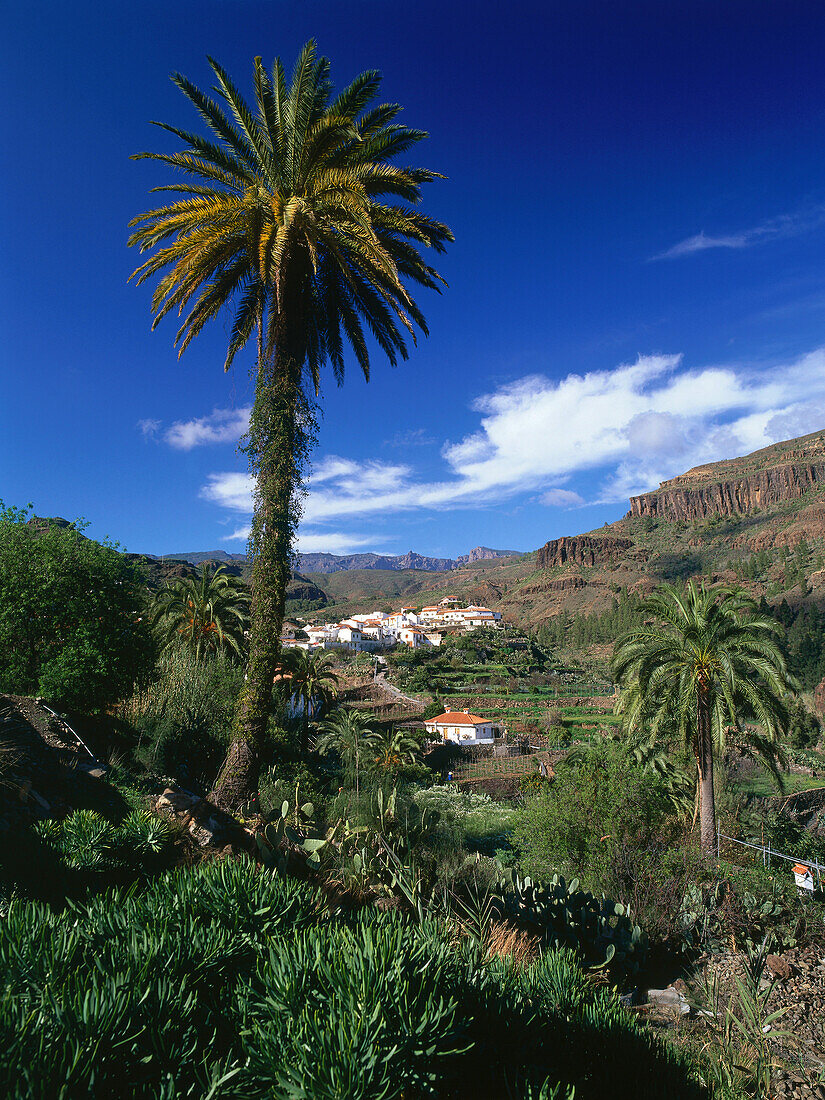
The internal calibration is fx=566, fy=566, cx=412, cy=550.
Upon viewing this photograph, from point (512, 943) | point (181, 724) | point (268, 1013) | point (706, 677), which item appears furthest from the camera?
point (706, 677)

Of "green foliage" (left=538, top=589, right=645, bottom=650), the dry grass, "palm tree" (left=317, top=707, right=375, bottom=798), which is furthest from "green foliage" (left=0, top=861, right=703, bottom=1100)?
"green foliage" (left=538, top=589, right=645, bottom=650)

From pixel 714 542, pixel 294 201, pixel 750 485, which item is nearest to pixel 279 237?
pixel 294 201

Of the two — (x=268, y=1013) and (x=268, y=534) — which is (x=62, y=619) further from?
(x=268, y=1013)

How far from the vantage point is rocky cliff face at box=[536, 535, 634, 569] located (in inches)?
6556

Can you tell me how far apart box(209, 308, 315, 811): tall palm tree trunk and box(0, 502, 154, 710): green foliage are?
5.04 metres

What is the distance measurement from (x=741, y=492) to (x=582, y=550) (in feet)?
161

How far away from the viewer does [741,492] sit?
168000 millimetres

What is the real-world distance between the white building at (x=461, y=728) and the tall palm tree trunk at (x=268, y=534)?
108 ft

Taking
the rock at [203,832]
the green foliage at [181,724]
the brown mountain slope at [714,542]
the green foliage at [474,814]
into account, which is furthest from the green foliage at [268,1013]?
the brown mountain slope at [714,542]

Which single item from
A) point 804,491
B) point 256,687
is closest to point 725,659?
point 256,687

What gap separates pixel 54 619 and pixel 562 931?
11337 mm

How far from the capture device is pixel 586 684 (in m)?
73.8

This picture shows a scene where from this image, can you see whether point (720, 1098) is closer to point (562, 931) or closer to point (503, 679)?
point (562, 931)

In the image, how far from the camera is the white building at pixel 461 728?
134 ft
